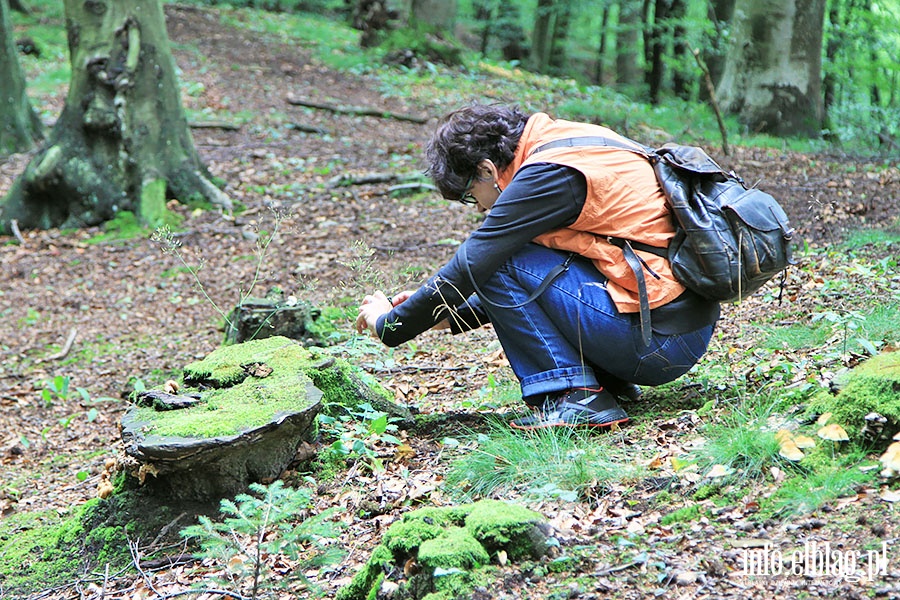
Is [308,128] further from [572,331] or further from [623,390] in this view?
[572,331]

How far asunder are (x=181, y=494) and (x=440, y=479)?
1.00 meters

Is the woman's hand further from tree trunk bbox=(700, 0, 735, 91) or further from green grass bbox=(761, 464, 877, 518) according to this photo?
tree trunk bbox=(700, 0, 735, 91)

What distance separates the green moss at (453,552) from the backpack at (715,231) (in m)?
1.31

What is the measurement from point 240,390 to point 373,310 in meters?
0.65

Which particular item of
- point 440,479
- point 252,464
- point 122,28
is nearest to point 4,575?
point 252,464

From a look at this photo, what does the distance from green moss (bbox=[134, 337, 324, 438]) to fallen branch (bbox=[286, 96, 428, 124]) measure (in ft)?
27.8

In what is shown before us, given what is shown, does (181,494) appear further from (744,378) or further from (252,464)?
(744,378)

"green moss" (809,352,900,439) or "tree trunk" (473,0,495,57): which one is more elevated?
"tree trunk" (473,0,495,57)

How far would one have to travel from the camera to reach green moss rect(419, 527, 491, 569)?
2020 mm

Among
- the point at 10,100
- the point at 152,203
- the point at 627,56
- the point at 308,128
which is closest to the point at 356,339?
the point at 152,203

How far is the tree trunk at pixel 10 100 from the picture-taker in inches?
419

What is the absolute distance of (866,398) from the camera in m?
2.44

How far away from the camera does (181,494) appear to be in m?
2.94

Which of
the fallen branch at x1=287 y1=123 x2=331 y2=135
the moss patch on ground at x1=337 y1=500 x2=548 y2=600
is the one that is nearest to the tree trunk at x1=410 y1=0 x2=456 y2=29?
the fallen branch at x1=287 y1=123 x2=331 y2=135
